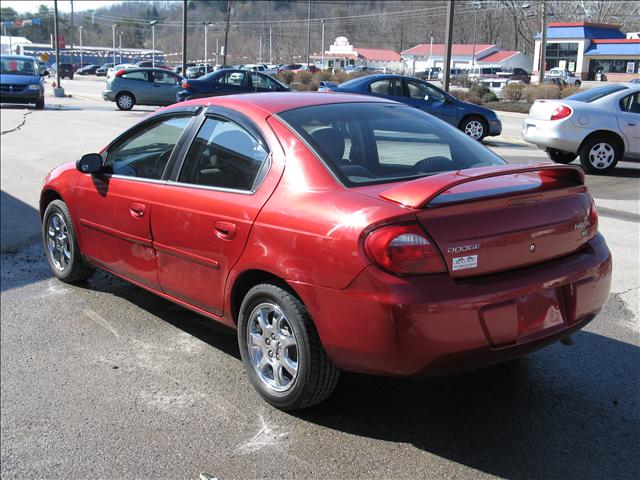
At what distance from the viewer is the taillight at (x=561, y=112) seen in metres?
11.6

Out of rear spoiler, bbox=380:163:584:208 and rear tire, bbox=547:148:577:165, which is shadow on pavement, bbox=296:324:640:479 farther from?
rear tire, bbox=547:148:577:165

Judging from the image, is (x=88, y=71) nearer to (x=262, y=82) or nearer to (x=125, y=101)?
(x=125, y=101)

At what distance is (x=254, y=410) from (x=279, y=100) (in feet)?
6.01

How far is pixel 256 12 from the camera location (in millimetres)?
117375

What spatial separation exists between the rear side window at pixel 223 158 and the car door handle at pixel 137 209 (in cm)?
38

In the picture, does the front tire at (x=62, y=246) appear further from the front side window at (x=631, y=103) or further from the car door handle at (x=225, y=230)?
the front side window at (x=631, y=103)

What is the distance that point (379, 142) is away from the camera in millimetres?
4312

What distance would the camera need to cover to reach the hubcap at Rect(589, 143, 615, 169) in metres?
11.8

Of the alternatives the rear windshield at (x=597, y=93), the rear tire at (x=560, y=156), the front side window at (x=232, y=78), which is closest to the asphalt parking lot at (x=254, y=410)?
the rear windshield at (x=597, y=93)

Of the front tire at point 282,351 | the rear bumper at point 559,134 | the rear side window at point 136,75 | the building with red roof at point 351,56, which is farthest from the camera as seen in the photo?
the building with red roof at point 351,56

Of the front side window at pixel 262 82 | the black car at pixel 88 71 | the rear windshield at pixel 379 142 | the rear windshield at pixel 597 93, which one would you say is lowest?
the rear windshield at pixel 379 142

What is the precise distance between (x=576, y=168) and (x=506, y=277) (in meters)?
0.91

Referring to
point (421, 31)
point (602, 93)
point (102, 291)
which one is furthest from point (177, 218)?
point (421, 31)

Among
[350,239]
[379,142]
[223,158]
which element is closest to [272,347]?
[350,239]
